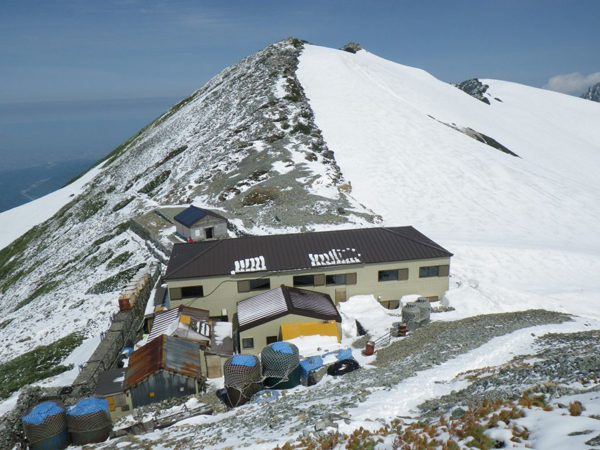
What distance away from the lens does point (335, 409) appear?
14.3m

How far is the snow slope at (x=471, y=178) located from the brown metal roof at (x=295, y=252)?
18.8 feet

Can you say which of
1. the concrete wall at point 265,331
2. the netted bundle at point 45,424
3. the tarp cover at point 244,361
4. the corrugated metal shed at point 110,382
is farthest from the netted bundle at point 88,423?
the concrete wall at point 265,331

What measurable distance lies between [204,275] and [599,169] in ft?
304

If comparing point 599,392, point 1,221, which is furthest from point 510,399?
point 1,221

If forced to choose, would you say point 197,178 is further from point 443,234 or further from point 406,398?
point 406,398

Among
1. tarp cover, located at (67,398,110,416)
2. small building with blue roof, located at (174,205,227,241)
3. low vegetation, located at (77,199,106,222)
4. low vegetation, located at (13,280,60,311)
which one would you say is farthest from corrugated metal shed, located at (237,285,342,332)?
low vegetation, located at (77,199,106,222)

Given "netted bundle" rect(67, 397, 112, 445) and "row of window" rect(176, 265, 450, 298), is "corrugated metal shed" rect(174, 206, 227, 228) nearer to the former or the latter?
"row of window" rect(176, 265, 450, 298)

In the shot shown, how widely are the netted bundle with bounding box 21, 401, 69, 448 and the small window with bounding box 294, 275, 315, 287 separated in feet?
55.0

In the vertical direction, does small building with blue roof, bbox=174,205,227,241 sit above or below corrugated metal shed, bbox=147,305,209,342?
above

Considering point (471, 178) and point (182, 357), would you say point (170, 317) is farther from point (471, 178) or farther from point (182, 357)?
point (471, 178)

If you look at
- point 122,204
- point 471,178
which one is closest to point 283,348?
point 471,178

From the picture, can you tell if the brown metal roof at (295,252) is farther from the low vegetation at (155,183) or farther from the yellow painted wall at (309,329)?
the low vegetation at (155,183)

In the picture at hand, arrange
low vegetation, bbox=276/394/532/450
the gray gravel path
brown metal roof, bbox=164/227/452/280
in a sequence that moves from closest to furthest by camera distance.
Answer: low vegetation, bbox=276/394/532/450 < the gray gravel path < brown metal roof, bbox=164/227/452/280

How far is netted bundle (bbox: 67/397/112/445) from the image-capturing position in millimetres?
17812
